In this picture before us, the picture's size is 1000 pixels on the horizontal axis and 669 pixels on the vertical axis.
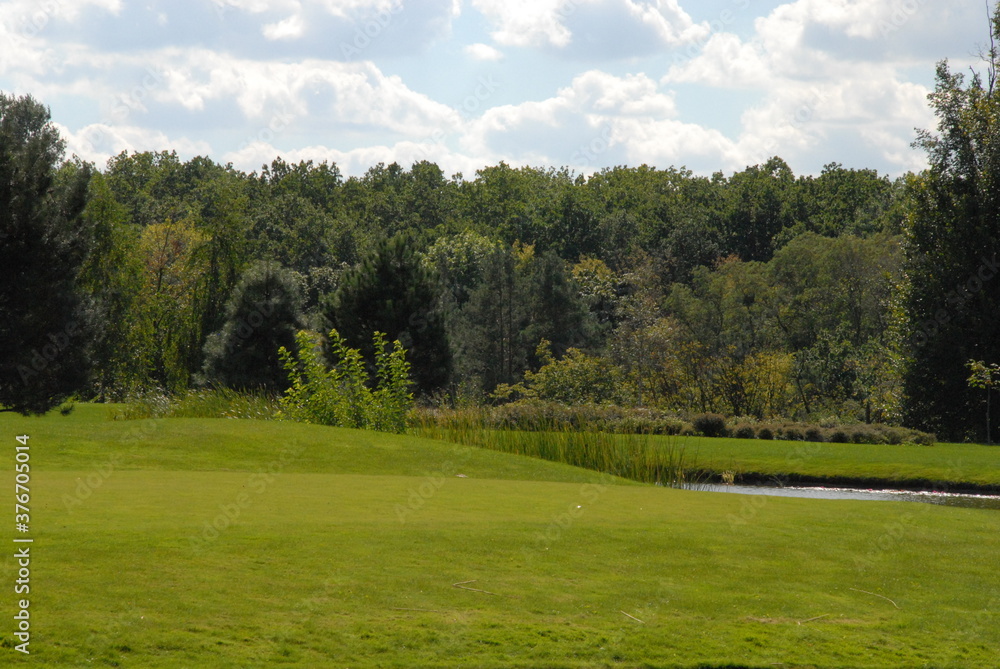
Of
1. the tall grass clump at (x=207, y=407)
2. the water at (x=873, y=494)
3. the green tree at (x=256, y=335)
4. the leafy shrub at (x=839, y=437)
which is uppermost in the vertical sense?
the green tree at (x=256, y=335)

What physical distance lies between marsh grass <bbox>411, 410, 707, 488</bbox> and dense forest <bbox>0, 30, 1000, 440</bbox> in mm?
3566

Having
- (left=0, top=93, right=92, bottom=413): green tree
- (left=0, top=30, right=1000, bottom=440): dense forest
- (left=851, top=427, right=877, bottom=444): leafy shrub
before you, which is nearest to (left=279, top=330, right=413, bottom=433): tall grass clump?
(left=0, top=30, right=1000, bottom=440): dense forest

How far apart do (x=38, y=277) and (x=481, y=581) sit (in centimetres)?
2716

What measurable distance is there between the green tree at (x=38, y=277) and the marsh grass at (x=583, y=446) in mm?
13896

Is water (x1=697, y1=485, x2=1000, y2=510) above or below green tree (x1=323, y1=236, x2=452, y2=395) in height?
below

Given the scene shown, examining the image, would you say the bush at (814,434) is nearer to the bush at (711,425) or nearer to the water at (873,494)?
the bush at (711,425)

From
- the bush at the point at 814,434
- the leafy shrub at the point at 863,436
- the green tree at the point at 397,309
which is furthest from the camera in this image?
the green tree at the point at 397,309

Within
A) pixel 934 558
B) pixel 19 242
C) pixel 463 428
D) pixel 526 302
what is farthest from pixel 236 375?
pixel 934 558

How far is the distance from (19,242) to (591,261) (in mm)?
39575

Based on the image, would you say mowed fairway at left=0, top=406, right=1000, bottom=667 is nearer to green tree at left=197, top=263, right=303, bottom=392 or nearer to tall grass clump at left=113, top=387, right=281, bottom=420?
tall grass clump at left=113, top=387, right=281, bottom=420

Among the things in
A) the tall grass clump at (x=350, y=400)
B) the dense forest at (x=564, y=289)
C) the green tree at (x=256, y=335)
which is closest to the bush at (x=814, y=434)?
the dense forest at (x=564, y=289)

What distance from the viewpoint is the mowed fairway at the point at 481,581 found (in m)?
6.00

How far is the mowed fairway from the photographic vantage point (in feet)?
19.7

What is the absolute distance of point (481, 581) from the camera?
7305 millimetres
